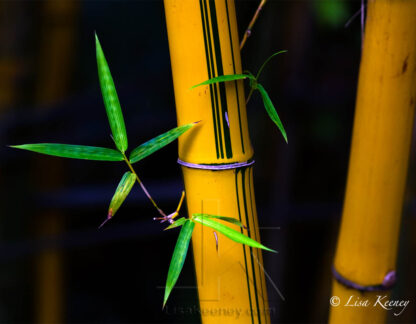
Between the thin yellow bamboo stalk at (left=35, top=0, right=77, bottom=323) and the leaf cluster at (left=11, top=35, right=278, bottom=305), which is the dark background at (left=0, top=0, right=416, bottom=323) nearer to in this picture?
the thin yellow bamboo stalk at (left=35, top=0, right=77, bottom=323)

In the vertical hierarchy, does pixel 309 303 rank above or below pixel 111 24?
below

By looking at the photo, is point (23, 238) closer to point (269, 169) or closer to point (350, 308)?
point (269, 169)

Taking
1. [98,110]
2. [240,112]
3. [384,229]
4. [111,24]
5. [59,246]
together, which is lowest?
[59,246]

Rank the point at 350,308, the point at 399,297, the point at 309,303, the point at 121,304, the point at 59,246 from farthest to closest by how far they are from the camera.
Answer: the point at 121,304 → the point at 309,303 → the point at 59,246 → the point at 399,297 → the point at 350,308

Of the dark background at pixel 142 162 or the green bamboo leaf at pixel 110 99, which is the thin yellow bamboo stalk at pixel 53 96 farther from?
the green bamboo leaf at pixel 110 99

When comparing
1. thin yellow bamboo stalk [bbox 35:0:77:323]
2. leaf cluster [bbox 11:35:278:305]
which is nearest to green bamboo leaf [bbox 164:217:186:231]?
leaf cluster [bbox 11:35:278:305]

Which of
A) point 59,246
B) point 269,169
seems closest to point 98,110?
point 59,246
